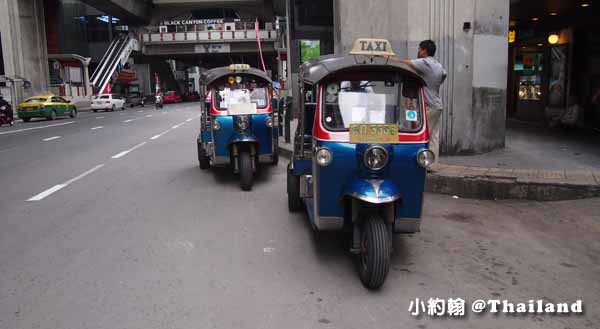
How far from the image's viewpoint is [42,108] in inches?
1113

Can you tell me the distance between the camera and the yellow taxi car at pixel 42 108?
28.0m

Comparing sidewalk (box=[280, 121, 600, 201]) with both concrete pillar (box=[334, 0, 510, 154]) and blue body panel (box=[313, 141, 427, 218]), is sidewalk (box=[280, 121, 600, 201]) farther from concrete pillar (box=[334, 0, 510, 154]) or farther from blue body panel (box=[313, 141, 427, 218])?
blue body panel (box=[313, 141, 427, 218])

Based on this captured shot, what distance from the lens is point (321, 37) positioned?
1834 centimetres

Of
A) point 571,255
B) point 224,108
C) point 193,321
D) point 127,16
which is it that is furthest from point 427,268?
point 127,16

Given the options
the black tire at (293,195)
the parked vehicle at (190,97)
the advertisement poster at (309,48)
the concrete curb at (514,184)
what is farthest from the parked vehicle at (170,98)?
the black tire at (293,195)

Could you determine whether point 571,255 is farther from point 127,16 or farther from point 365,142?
point 127,16

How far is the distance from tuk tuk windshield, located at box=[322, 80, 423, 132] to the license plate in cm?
19

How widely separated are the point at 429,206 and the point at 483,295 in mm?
3093

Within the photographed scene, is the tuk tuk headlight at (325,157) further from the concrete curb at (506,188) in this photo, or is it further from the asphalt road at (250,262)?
the concrete curb at (506,188)

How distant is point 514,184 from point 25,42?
40347mm

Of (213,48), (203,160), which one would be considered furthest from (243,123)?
(213,48)

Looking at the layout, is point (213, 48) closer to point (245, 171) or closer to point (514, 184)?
point (245, 171)

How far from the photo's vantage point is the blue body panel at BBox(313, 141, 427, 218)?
4613 millimetres

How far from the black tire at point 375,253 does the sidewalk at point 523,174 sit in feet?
12.0
